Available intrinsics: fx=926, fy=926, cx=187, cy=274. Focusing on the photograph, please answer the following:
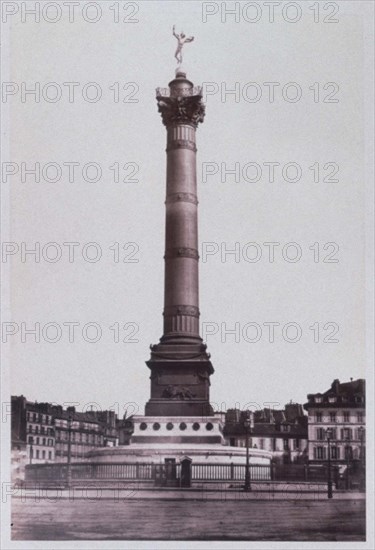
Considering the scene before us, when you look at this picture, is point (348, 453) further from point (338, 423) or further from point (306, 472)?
point (338, 423)

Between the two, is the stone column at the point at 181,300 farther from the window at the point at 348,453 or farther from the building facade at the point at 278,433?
the building facade at the point at 278,433

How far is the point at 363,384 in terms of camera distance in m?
21.2

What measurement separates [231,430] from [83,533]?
86.3ft

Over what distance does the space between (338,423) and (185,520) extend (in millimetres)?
15144

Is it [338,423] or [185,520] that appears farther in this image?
[338,423]

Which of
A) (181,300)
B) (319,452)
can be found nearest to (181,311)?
(181,300)

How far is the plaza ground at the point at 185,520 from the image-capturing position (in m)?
19.5

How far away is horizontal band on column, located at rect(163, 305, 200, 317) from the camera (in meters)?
34.1

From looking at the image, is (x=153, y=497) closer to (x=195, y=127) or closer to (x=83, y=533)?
(x=83, y=533)

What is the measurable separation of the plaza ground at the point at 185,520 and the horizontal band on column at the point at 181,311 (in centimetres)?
1177

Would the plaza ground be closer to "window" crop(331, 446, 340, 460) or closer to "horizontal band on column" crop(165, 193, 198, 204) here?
"window" crop(331, 446, 340, 460)

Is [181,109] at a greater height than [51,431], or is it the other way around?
[181,109]

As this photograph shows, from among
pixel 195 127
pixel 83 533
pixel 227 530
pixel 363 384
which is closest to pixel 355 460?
pixel 363 384

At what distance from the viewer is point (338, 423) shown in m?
34.7
